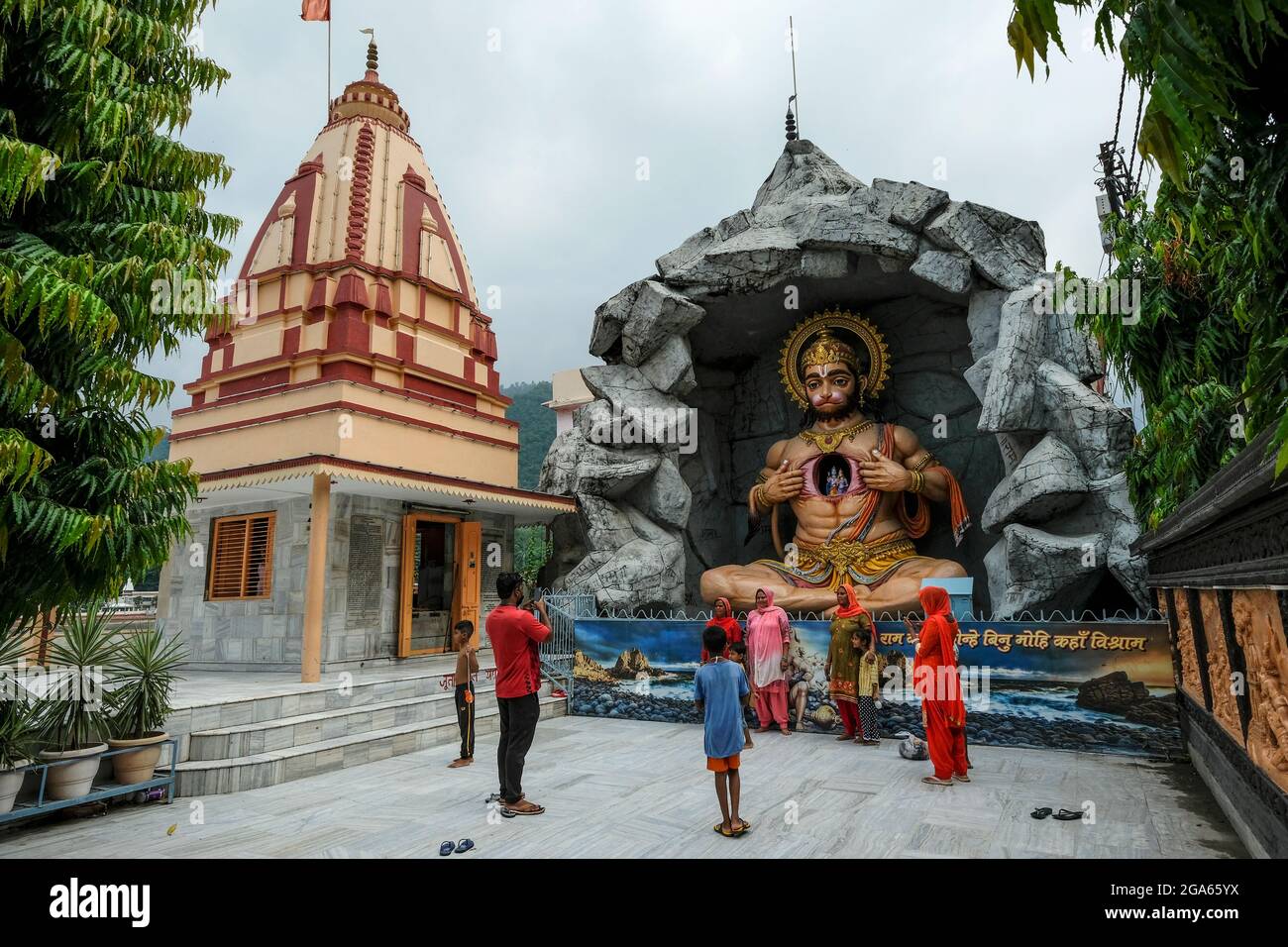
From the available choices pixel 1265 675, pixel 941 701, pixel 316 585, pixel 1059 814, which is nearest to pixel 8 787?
pixel 316 585

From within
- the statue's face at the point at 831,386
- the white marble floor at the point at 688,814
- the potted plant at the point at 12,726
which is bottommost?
the white marble floor at the point at 688,814

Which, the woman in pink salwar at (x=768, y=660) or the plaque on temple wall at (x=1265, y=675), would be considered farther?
the woman in pink salwar at (x=768, y=660)

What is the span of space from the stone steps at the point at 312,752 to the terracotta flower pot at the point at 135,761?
225 mm

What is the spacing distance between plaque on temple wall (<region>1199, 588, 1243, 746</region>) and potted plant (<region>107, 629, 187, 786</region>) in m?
6.37

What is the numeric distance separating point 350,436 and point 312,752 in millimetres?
5429

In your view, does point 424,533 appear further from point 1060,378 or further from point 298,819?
point 1060,378

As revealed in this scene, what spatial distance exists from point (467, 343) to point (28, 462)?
33.2ft

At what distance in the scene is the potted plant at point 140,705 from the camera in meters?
5.15

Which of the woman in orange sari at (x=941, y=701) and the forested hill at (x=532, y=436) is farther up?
the forested hill at (x=532, y=436)

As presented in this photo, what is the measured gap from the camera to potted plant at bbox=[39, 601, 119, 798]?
4703 millimetres

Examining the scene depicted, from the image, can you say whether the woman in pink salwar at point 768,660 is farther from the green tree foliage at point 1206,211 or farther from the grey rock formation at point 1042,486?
the green tree foliage at point 1206,211

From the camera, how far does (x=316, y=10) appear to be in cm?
1363

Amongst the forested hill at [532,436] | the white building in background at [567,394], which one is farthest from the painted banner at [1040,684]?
the forested hill at [532,436]

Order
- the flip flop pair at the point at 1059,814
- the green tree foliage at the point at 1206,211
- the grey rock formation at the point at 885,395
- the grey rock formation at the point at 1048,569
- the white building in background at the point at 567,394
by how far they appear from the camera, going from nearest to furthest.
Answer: the green tree foliage at the point at 1206,211 → the flip flop pair at the point at 1059,814 → the grey rock formation at the point at 1048,569 → the grey rock formation at the point at 885,395 → the white building in background at the point at 567,394
